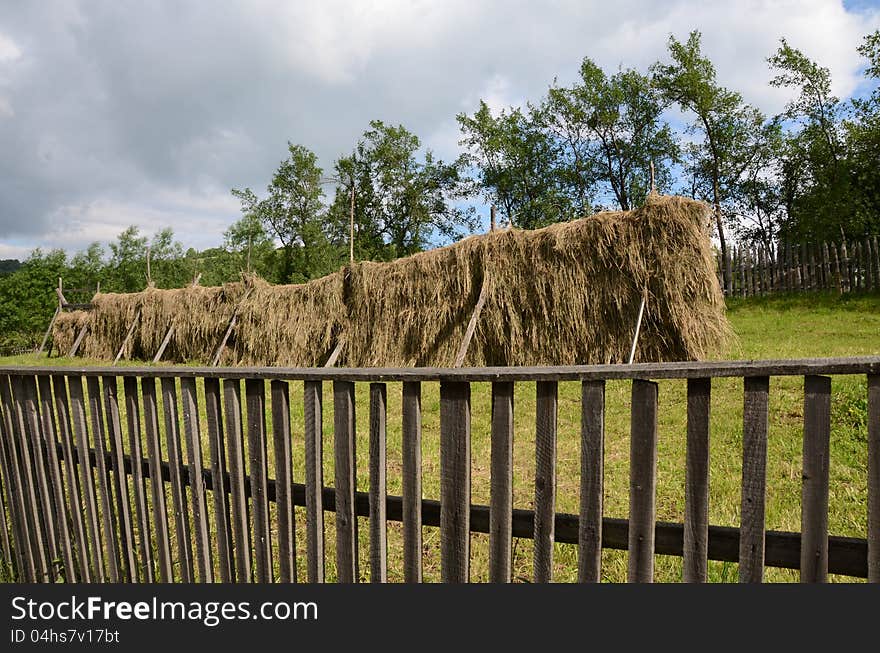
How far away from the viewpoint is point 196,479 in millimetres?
2402

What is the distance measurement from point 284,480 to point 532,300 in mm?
7733

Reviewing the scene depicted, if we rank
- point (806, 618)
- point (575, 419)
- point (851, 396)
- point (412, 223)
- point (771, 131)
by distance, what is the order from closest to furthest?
1. point (806, 618)
2. point (851, 396)
3. point (575, 419)
4. point (771, 131)
5. point (412, 223)

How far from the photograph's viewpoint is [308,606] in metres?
1.66

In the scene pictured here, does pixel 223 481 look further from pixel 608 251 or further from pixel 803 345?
pixel 803 345

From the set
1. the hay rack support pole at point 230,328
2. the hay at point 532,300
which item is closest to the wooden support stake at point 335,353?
the hay at point 532,300

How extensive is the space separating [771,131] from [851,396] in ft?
92.3

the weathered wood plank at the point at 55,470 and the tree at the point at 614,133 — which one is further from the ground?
the tree at the point at 614,133

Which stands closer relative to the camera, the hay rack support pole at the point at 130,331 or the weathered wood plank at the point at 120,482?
the weathered wood plank at the point at 120,482

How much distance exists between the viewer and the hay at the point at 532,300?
834 cm

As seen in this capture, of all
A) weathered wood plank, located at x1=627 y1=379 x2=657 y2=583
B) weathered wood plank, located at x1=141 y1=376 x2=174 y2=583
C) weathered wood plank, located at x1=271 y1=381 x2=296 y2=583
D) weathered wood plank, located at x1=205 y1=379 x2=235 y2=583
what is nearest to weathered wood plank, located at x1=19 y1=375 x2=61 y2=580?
weathered wood plank, located at x1=141 y1=376 x2=174 y2=583

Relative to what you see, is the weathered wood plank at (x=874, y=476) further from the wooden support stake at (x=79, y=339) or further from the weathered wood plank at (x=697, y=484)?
the wooden support stake at (x=79, y=339)

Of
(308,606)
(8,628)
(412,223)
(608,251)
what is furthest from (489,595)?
(412,223)

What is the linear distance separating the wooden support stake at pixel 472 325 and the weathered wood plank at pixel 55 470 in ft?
22.1

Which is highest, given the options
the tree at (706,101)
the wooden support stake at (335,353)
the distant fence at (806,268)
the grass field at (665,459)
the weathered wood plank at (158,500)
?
the tree at (706,101)
